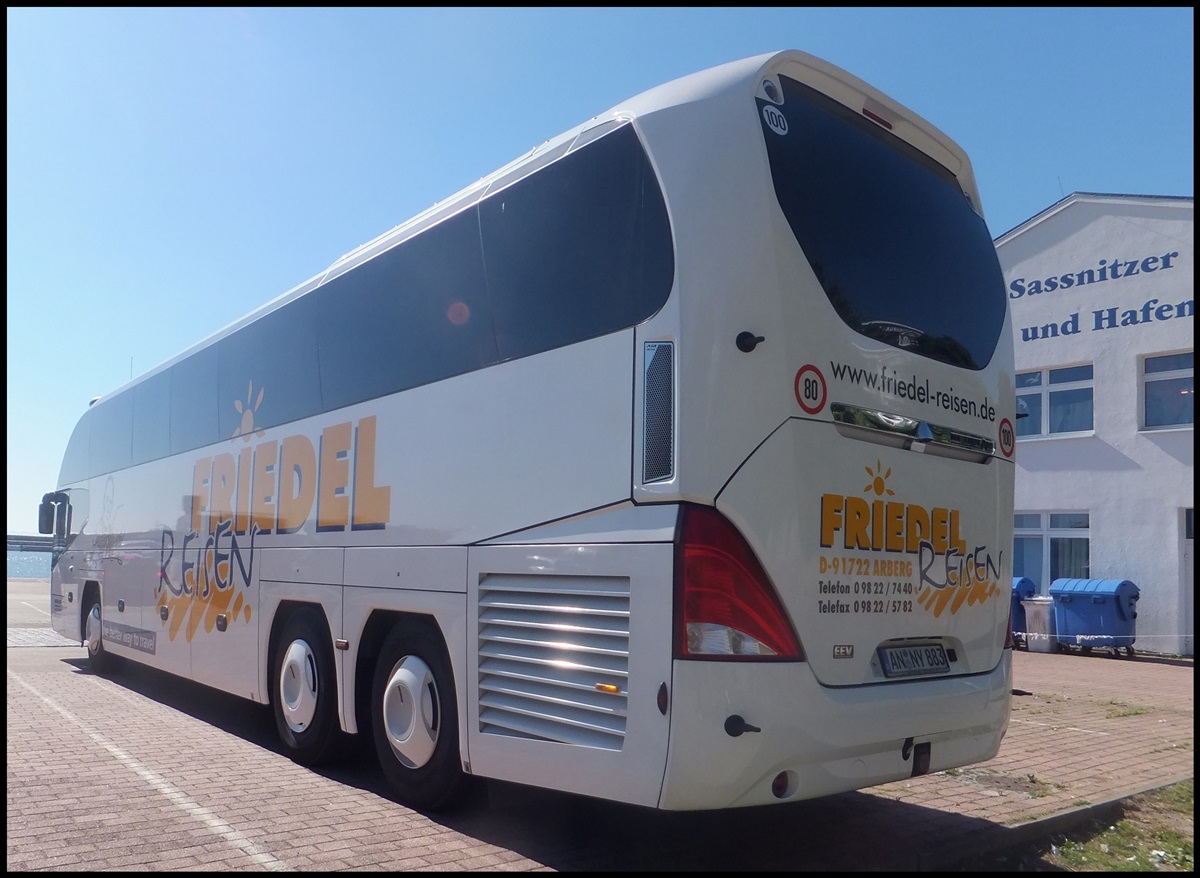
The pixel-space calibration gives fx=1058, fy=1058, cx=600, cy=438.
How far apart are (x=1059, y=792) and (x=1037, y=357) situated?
613 inches

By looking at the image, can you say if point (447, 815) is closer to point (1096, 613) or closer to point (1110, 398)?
point (1096, 613)

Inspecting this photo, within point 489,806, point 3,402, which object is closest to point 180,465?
point 3,402

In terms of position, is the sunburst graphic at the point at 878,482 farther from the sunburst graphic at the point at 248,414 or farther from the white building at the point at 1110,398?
the white building at the point at 1110,398

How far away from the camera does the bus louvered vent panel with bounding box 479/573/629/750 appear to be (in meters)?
4.71

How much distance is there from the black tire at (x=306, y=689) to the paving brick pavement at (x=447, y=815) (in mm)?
193

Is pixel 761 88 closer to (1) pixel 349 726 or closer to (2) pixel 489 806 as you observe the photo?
(2) pixel 489 806

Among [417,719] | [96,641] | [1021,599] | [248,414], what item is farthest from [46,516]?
[1021,599]

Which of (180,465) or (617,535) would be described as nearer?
(617,535)

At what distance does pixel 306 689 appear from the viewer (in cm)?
763

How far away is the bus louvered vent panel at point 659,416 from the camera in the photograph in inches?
182

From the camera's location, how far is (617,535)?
4.77m

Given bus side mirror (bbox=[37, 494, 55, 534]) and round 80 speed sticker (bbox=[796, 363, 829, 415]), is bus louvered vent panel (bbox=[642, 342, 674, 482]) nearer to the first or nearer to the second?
round 80 speed sticker (bbox=[796, 363, 829, 415])

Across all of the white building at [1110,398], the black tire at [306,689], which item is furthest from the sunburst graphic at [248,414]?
the white building at [1110,398]

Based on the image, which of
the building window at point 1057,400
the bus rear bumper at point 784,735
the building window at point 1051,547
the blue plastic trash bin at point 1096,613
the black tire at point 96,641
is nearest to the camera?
the bus rear bumper at point 784,735
